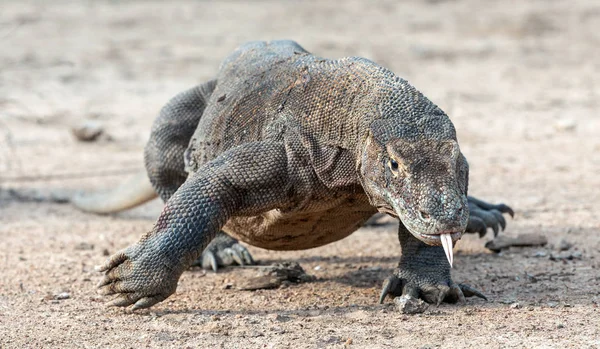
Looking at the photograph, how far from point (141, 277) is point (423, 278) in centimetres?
166

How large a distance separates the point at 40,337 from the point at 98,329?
31 centimetres

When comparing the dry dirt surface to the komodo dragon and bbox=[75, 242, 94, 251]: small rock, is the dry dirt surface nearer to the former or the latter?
bbox=[75, 242, 94, 251]: small rock

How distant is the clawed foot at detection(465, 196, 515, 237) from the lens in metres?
6.90

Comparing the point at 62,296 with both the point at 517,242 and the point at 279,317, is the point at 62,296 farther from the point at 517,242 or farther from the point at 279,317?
the point at 517,242

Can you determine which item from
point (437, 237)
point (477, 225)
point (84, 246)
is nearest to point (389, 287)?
point (437, 237)

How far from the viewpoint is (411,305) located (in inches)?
207

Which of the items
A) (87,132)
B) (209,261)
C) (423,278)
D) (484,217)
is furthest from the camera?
(87,132)

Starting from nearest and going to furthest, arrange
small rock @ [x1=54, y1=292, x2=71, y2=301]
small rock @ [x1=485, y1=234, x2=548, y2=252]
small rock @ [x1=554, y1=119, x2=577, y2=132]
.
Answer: small rock @ [x1=54, y1=292, x2=71, y2=301]
small rock @ [x1=485, y1=234, x2=548, y2=252]
small rock @ [x1=554, y1=119, x2=577, y2=132]

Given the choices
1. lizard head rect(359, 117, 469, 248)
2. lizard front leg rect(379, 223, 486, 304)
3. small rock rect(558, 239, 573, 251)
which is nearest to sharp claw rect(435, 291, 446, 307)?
lizard front leg rect(379, 223, 486, 304)

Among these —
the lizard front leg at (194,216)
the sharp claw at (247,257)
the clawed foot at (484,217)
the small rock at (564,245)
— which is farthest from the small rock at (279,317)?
the small rock at (564,245)

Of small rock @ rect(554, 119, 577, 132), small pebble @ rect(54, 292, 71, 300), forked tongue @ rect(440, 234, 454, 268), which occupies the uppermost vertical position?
forked tongue @ rect(440, 234, 454, 268)

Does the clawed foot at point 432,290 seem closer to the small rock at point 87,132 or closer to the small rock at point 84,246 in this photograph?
the small rock at point 84,246

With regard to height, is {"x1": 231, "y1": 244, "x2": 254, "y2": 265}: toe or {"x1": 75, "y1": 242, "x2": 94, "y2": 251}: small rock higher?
{"x1": 231, "y1": 244, "x2": 254, "y2": 265}: toe

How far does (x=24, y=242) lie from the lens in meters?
7.16
